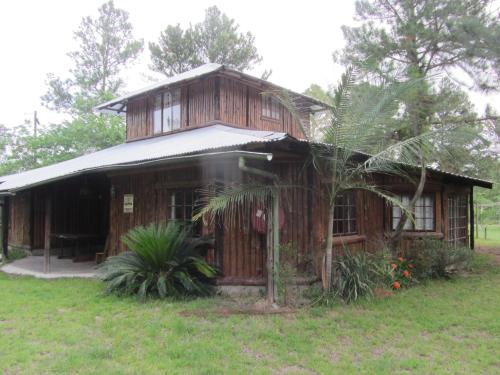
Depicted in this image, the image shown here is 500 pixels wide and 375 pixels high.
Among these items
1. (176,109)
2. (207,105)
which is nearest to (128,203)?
(207,105)

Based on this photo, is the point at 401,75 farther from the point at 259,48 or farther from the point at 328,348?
the point at 259,48

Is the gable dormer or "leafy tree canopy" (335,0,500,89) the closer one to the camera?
"leafy tree canopy" (335,0,500,89)

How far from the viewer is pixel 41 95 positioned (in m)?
29.0

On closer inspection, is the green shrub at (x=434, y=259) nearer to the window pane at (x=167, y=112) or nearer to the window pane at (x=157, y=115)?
the window pane at (x=167, y=112)

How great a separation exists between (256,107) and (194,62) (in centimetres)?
1501

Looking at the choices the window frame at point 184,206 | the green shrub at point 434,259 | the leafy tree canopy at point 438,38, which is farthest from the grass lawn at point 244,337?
the leafy tree canopy at point 438,38

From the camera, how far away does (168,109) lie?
1175 centimetres

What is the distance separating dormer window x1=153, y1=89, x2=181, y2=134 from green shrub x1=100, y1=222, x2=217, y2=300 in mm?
5075

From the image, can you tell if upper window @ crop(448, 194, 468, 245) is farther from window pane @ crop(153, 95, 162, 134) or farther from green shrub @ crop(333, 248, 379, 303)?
window pane @ crop(153, 95, 162, 134)

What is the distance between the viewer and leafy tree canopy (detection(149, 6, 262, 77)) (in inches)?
969

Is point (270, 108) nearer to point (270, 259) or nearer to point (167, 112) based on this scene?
point (167, 112)

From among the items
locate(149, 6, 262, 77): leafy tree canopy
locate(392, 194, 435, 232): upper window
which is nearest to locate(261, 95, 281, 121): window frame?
locate(392, 194, 435, 232): upper window

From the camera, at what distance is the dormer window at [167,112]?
37.5ft

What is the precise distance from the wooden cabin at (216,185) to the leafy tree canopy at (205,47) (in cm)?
1216
